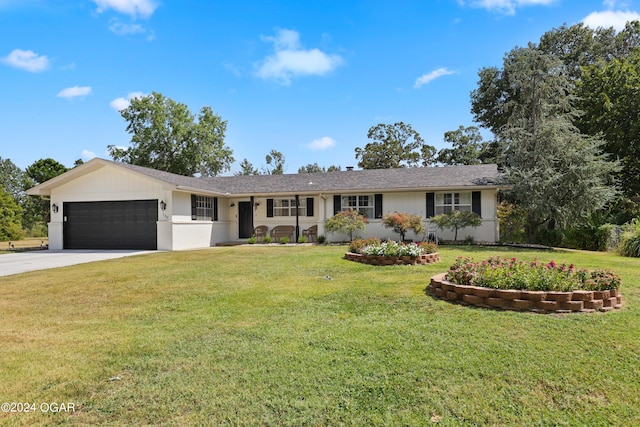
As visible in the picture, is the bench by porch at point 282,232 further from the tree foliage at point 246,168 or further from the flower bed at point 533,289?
the tree foliage at point 246,168

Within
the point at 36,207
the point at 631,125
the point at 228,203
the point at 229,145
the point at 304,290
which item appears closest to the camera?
the point at 304,290

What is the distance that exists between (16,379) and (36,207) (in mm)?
41157

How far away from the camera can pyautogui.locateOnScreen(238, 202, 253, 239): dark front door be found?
66.1 ft

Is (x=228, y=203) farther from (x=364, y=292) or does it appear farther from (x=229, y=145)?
(x=229, y=145)

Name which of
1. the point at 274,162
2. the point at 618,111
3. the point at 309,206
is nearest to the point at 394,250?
the point at 309,206

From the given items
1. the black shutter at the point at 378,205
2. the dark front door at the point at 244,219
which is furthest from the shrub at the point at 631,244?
the dark front door at the point at 244,219

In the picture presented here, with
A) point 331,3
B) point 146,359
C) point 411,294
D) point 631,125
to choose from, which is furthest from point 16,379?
point 631,125

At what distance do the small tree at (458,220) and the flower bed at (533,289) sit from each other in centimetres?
1040

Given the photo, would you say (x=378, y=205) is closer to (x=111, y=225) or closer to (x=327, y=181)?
(x=327, y=181)

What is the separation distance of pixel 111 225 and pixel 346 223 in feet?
35.6

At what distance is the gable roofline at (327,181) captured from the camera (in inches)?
645

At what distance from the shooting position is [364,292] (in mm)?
5918

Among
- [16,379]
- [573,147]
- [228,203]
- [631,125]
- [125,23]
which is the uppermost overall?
[125,23]

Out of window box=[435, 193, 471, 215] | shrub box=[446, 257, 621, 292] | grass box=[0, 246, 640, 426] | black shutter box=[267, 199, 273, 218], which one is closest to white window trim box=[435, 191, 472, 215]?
window box=[435, 193, 471, 215]
